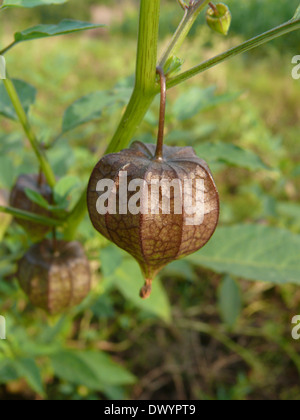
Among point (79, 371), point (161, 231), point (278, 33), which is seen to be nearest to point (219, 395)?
point (79, 371)

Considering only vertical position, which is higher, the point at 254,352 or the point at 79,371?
the point at 254,352

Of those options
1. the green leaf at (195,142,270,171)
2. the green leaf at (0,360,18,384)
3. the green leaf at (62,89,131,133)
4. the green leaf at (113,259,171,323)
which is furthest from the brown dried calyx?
the green leaf at (0,360,18,384)

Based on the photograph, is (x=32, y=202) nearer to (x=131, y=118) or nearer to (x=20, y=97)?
(x=20, y=97)

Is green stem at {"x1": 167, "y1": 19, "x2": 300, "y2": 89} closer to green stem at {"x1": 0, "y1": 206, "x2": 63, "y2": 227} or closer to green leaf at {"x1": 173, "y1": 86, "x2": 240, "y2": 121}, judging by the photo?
green stem at {"x1": 0, "y1": 206, "x2": 63, "y2": 227}

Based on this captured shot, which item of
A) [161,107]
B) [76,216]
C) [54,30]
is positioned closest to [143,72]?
[161,107]
